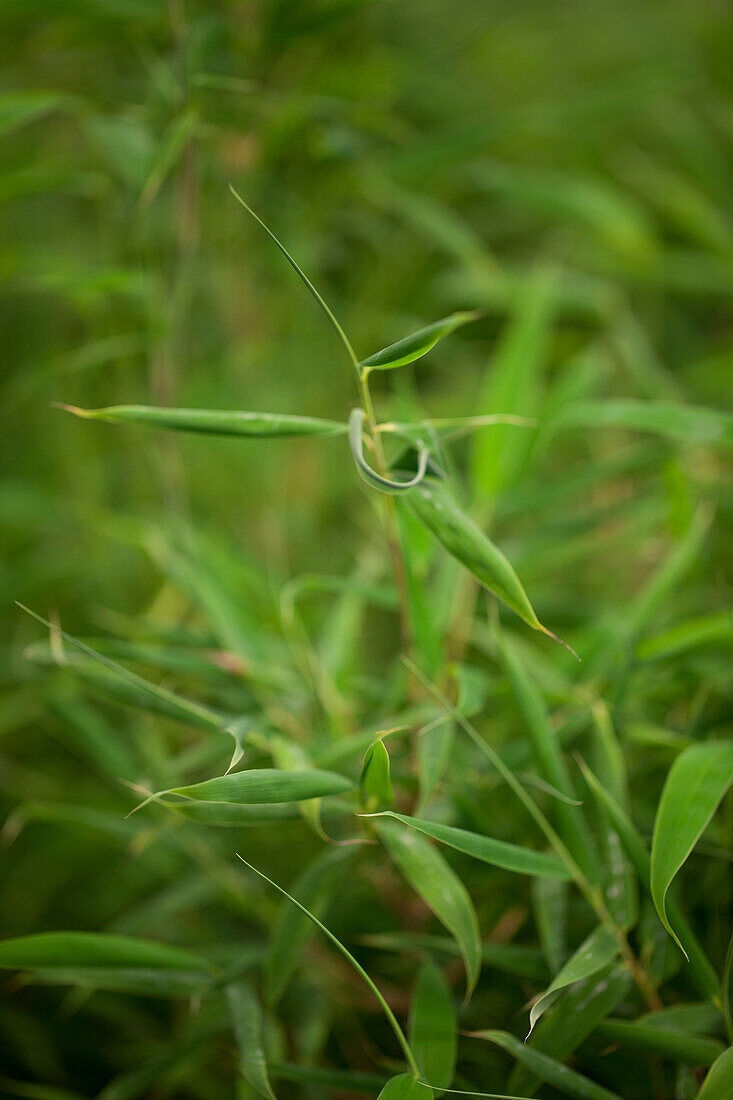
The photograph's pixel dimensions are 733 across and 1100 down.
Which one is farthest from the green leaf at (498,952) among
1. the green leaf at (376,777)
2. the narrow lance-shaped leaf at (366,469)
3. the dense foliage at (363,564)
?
the narrow lance-shaped leaf at (366,469)

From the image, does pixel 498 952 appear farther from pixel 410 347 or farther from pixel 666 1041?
pixel 410 347

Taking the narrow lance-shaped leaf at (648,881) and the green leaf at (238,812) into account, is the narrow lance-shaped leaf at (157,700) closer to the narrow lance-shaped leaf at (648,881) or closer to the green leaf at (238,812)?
the green leaf at (238,812)

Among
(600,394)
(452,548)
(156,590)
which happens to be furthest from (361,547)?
(452,548)

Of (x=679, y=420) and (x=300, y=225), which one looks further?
(x=300, y=225)

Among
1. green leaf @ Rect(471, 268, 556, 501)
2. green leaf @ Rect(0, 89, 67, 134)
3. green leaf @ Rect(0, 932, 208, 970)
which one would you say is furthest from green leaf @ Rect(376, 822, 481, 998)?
green leaf @ Rect(0, 89, 67, 134)

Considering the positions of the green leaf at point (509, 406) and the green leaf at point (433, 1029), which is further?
the green leaf at point (509, 406)

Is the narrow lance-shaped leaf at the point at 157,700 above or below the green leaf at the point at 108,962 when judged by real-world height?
above

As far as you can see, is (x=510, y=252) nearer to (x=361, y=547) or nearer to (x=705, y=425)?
(x=361, y=547)

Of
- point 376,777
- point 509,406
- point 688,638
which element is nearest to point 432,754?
point 376,777

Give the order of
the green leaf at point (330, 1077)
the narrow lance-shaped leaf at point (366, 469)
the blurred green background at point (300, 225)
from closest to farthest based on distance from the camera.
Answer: the narrow lance-shaped leaf at point (366, 469)
the green leaf at point (330, 1077)
the blurred green background at point (300, 225)
